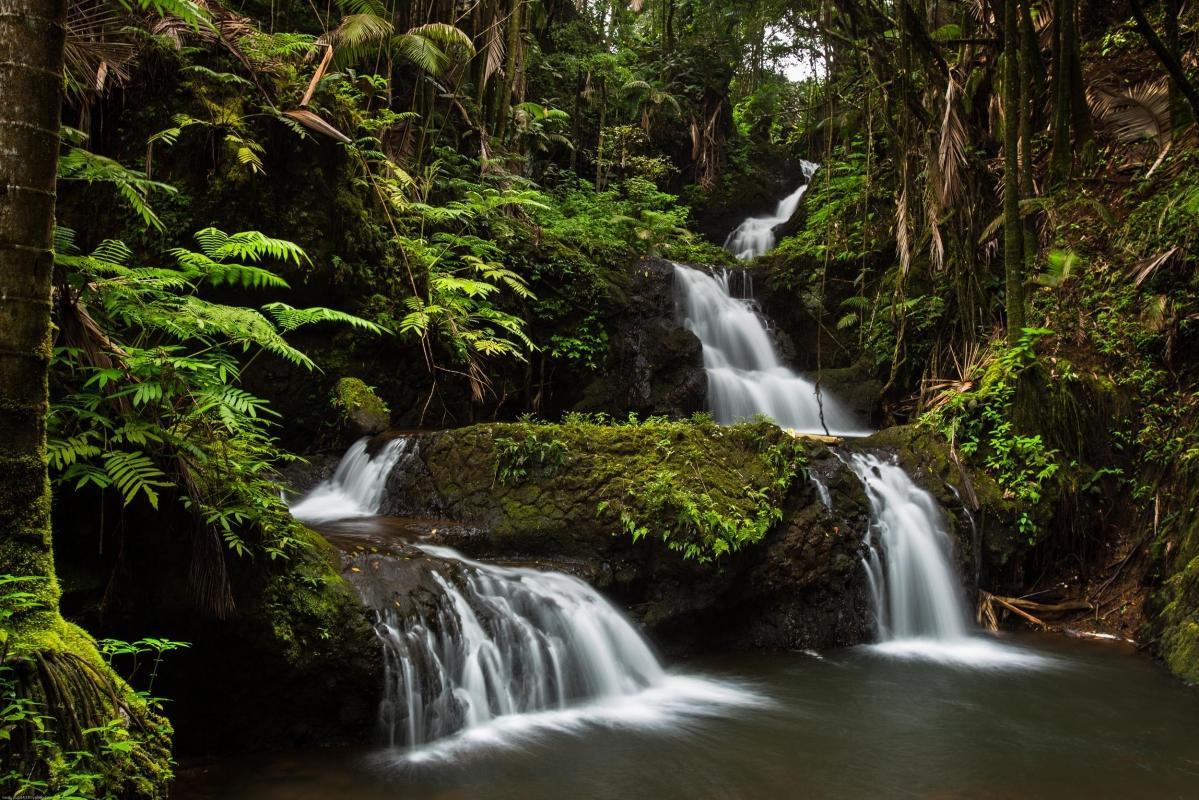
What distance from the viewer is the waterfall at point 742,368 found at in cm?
1106

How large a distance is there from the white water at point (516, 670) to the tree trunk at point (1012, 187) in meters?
5.41

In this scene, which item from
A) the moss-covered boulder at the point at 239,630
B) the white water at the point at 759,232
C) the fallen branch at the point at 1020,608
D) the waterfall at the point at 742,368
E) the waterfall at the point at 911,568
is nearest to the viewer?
the moss-covered boulder at the point at 239,630

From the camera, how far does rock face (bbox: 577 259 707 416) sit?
10938 mm

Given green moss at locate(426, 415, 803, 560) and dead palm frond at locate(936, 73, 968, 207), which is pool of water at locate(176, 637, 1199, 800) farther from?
dead palm frond at locate(936, 73, 968, 207)

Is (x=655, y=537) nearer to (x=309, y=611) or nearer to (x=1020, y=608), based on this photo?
(x=309, y=611)

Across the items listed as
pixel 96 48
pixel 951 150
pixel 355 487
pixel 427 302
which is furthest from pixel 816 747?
pixel 96 48

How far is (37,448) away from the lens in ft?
8.68

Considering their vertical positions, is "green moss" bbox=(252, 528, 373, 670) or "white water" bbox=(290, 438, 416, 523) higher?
"white water" bbox=(290, 438, 416, 523)

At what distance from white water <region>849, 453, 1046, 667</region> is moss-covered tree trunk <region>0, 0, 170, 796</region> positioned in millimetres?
6046

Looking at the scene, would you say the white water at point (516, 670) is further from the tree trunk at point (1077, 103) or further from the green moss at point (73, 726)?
the tree trunk at point (1077, 103)

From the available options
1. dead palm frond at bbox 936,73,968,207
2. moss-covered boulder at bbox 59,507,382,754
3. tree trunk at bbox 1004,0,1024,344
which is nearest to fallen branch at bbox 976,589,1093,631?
tree trunk at bbox 1004,0,1024,344

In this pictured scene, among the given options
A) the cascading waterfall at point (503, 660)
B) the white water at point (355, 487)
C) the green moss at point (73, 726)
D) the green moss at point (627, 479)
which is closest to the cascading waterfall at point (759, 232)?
the green moss at point (627, 479)

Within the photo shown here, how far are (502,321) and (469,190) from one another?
10.7 feet

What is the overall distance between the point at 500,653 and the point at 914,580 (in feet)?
14.3
